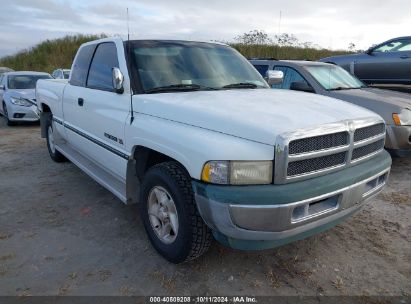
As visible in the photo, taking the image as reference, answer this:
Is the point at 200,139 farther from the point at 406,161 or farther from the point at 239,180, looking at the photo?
the point at 406,161

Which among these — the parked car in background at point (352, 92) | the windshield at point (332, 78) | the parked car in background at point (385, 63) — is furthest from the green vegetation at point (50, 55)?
the windshield at point (332, 78)

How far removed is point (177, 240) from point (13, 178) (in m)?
3.78

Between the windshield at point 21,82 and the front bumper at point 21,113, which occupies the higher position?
the windshield at point 21,82

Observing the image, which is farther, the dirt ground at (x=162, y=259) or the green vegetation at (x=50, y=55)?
the green vegetation at (x=50, y=55)

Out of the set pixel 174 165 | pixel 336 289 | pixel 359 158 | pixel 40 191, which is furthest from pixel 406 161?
pixel 40 191

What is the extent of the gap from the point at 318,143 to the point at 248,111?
0.56 m

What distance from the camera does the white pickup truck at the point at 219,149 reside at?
8.28 ft

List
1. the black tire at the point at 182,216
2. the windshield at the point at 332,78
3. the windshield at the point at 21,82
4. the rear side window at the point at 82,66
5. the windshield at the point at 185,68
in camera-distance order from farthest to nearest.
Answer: the windshield at the point at 21,82
the windshield at the point at 332,78
the rear side window at the point at 82,66
the windshield at the point at 185,68
the black tire at the point at 182,216

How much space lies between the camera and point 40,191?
199 inches

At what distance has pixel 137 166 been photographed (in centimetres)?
351

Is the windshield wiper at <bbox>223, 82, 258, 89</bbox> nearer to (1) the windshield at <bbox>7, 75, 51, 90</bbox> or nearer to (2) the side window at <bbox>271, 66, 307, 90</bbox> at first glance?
(2) the side window at <bbox>271, 66, 307, 90</bbox>

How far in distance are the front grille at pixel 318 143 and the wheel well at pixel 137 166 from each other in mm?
1259

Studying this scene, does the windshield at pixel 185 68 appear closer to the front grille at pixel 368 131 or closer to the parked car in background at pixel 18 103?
the front grille at pixel 368 131

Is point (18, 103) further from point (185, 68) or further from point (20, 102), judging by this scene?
point (185, 68)
